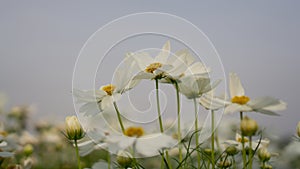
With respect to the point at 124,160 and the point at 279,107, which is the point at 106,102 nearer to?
the point at 124,160

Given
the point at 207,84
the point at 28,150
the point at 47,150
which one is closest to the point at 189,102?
the point at 207,84

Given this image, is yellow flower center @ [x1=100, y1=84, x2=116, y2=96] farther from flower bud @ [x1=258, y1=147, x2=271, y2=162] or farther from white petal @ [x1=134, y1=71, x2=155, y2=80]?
flower bud @ [x1=258, y1=147, x2=271, y2=162]

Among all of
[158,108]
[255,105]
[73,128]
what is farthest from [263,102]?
[73,128]

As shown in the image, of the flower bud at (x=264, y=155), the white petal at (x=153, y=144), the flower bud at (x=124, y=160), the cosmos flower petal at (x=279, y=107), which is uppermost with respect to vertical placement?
the cosmos flower petal at (x=279, y=107)

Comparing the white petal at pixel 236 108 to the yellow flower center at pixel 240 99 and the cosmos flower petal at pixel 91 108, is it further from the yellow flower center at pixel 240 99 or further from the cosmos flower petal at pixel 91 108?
the cosmos flower petal at pixel 91 108

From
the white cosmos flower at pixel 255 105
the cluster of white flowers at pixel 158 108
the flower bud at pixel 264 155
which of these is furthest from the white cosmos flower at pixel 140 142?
the flower bud at pixel 264 155

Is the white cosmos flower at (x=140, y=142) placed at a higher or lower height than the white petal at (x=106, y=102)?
lower
